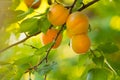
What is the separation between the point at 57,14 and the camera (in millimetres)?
809

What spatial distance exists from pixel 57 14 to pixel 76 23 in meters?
0.05

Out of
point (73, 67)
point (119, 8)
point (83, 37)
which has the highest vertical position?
point (83, 37)

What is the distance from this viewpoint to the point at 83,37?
0.82 metres

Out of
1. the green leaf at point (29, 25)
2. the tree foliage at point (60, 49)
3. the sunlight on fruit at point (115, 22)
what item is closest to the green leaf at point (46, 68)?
the tree foliage at point (60, 49)

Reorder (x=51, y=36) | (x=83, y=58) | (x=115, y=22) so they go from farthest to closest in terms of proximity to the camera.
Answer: (x=115, y=22) < (x=83, y=58) < (x=51, y=36)

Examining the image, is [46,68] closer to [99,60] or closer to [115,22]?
[99,60]

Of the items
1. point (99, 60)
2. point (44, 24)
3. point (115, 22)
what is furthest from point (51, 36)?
point (115, 22)

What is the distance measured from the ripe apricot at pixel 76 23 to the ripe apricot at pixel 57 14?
0.05 ft

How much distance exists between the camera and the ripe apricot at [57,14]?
0.81 m

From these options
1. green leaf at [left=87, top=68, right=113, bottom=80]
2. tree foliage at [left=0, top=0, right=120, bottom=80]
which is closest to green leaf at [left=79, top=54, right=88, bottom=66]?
tree foliage at [left=0, top=0, right=120, bottom=80]

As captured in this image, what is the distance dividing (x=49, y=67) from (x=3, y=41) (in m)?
0.37

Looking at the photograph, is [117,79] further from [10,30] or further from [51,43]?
[10,30]

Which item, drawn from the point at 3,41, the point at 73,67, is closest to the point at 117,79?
the point at 73,67

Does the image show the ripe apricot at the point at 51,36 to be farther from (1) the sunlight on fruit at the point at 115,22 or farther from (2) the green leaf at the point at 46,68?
(1) the sunlight on fruit at the point at 115,22
